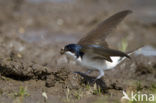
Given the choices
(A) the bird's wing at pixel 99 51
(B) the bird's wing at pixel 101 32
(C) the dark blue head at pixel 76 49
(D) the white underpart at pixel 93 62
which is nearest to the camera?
(A) the bird's wing at pixel 99 51

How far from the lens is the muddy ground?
207 inches

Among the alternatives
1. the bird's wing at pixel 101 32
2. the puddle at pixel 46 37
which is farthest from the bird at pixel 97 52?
the puddle at pixel 46 37

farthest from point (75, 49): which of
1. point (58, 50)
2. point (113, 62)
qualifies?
point (58, 50)

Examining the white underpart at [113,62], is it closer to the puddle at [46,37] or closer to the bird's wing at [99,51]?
the bird's wing at [99,51]

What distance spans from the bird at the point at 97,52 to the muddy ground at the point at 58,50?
0.98 ft

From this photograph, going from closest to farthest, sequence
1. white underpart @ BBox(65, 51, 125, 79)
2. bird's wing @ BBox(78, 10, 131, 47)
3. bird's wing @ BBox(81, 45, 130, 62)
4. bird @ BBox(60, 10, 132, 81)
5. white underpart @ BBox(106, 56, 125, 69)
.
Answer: bird's wing @ BBox(81, 45, 130, 62), bird @ BBox(60, 10, 132, 81), white underpart @ BBox(65, 51, 125, 79), white underpart @ BBox(106, 56, 125, 69), bird's wing @ BBox(78, 10, 131, 47)

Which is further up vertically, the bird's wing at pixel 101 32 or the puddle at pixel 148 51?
the puddle at pixel 148 51

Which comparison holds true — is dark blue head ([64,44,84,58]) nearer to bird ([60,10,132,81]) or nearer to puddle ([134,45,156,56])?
bird ([60,10,132,81])

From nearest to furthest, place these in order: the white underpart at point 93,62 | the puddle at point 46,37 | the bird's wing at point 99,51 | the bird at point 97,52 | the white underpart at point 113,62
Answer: the bird's wing at point 99,51 < the bird at point 97,52 < the white underpart at point 93,62 < the white underpart at point 113,62 < the puddle at point 46,37

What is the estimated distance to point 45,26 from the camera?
10.7m

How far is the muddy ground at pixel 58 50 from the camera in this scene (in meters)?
5.26

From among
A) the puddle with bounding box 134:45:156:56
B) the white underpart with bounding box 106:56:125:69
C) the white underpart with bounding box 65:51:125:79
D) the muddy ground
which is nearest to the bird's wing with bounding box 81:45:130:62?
the white underpart with bounding box 65:51:125:79

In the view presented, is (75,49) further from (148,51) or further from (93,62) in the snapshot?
(148,51)

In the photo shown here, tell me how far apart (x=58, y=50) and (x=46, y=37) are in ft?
6.24
